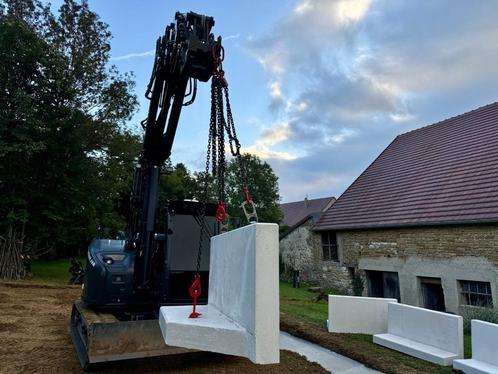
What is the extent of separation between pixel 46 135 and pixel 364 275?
1547 centimetres

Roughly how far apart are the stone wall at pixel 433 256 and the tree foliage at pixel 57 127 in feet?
37.2

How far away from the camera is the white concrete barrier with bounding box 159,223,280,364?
275 cm

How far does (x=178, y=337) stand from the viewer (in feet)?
10.6

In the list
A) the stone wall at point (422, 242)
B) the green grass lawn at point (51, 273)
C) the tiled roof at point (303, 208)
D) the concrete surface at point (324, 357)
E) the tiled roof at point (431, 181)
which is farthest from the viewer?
the tiled roof at point (303, 208)

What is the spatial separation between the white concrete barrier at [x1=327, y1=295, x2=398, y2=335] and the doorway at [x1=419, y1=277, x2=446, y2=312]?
5.14 meters

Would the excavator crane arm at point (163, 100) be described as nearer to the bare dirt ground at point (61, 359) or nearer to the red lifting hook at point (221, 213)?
the bare dirt ground at point (61, 359)

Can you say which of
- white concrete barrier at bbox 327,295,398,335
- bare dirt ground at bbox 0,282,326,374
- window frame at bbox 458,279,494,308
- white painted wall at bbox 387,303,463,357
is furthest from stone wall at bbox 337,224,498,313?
bare dirt ground at bbox 0,282,326,374

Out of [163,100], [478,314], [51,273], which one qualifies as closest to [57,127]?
[51,273]

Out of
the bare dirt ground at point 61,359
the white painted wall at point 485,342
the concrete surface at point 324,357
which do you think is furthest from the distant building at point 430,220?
the bare dirt ground at point 61,359

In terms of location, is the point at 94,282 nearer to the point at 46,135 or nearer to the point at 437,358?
the point at 437,358

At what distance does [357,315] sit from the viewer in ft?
29.8

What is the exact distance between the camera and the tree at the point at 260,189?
33.0 metres

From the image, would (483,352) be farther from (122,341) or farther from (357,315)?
(122,341)

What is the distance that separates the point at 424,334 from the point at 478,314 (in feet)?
13.8
